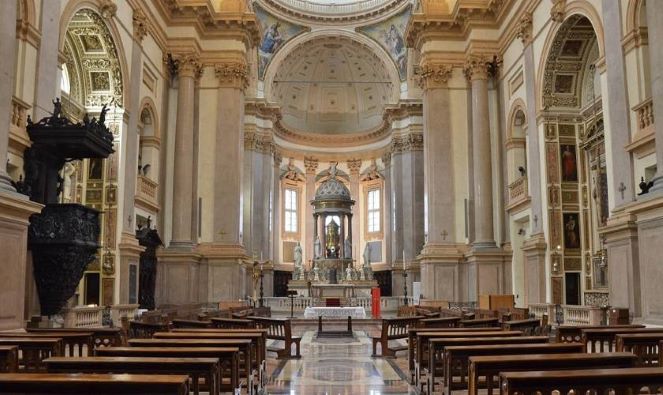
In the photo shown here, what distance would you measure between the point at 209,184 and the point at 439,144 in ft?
28.4

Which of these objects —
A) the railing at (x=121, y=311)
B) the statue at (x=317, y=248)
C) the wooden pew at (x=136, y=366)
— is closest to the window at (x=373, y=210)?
the statue at (x=317, y=248)

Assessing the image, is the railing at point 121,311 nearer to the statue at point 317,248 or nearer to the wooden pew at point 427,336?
the wooden pew at point 427,336

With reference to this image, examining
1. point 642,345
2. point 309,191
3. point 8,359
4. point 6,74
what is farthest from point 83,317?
point 309,191

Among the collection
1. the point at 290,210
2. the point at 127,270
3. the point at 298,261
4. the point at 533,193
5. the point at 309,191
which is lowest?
the point at 127,270

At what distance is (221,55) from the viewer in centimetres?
2422

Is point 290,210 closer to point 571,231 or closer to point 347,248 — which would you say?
point 347,248

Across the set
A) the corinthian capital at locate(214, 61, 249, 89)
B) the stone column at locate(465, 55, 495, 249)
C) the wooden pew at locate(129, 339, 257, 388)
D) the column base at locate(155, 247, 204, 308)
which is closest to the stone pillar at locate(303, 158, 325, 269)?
the corinthian capital at locate(214, 61, 249, 89)

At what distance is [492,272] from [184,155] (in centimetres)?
1141

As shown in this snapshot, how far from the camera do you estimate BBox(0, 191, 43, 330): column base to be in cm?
971

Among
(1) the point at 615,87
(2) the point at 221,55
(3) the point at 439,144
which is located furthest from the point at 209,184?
(1) the point at 615,87

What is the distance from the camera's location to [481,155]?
22.9 m

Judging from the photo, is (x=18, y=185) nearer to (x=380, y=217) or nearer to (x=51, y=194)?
(x=51, y=194)

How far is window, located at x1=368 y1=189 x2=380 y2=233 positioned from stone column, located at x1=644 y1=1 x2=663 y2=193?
30.9m

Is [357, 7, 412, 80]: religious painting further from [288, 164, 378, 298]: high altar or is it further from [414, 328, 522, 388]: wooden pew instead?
[414, 328, 522, 388]: wooden pew
